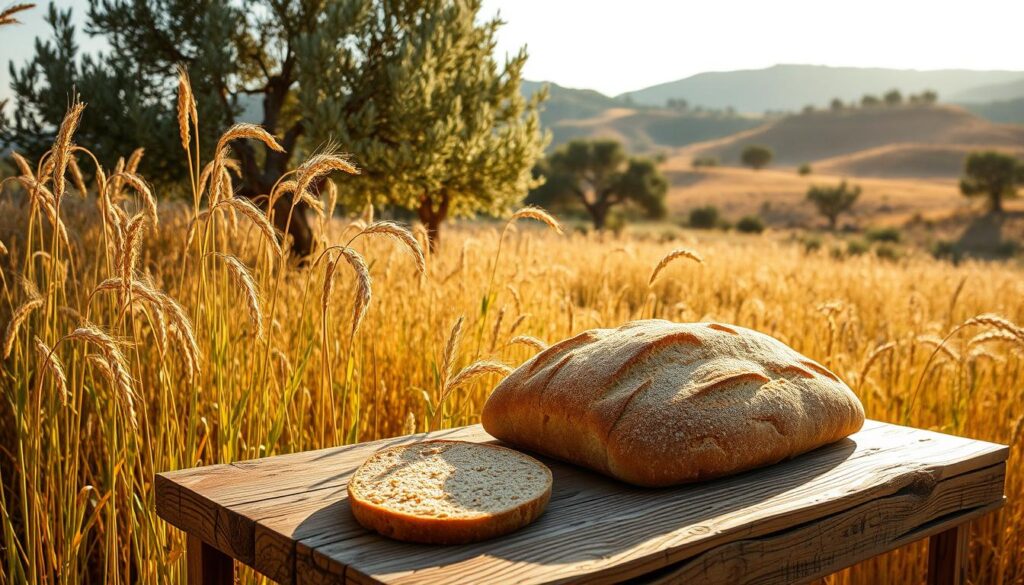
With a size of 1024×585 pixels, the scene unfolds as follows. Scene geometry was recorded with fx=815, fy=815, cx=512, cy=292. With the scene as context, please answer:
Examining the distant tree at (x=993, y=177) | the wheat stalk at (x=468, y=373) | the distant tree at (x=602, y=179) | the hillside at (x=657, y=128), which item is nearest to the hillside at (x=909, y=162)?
the distant tree at (x=993, y=177)

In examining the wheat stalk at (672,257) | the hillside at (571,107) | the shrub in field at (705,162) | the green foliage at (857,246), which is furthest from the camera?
the hillside at (571,107)

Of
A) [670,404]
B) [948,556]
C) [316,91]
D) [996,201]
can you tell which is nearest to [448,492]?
[670,404]

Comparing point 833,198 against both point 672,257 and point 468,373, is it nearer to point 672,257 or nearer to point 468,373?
point 672,257

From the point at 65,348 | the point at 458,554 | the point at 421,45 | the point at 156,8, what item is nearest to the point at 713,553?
the point at 458,554

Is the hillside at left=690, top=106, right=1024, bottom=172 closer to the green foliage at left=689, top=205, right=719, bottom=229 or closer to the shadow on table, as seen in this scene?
the green foliage at left=689, top=205, right=719, bottom=229

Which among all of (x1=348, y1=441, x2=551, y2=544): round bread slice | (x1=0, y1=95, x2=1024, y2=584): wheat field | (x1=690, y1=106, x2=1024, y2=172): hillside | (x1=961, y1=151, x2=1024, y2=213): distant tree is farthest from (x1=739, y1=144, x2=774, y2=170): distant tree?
(x1=348, y1=441, x2=551, y2=544): round bread slice

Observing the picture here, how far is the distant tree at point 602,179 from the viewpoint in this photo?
3469 centimetres

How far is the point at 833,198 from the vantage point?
43.7 metres

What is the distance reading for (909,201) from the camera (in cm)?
4697

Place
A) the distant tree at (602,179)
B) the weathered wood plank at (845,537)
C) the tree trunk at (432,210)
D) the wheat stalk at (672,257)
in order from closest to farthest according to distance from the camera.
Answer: the weathered wood plank at (845,537) < the wheat stalk at (672,257) < the tree trunk at (432,210) < the distant tree at (602,179)

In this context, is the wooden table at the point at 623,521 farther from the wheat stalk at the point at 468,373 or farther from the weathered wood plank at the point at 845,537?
the wheat stalk at the point at 468,373

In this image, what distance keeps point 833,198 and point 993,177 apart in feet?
24.7

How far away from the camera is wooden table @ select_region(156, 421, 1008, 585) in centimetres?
122

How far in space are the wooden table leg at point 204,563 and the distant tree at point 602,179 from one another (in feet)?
107
